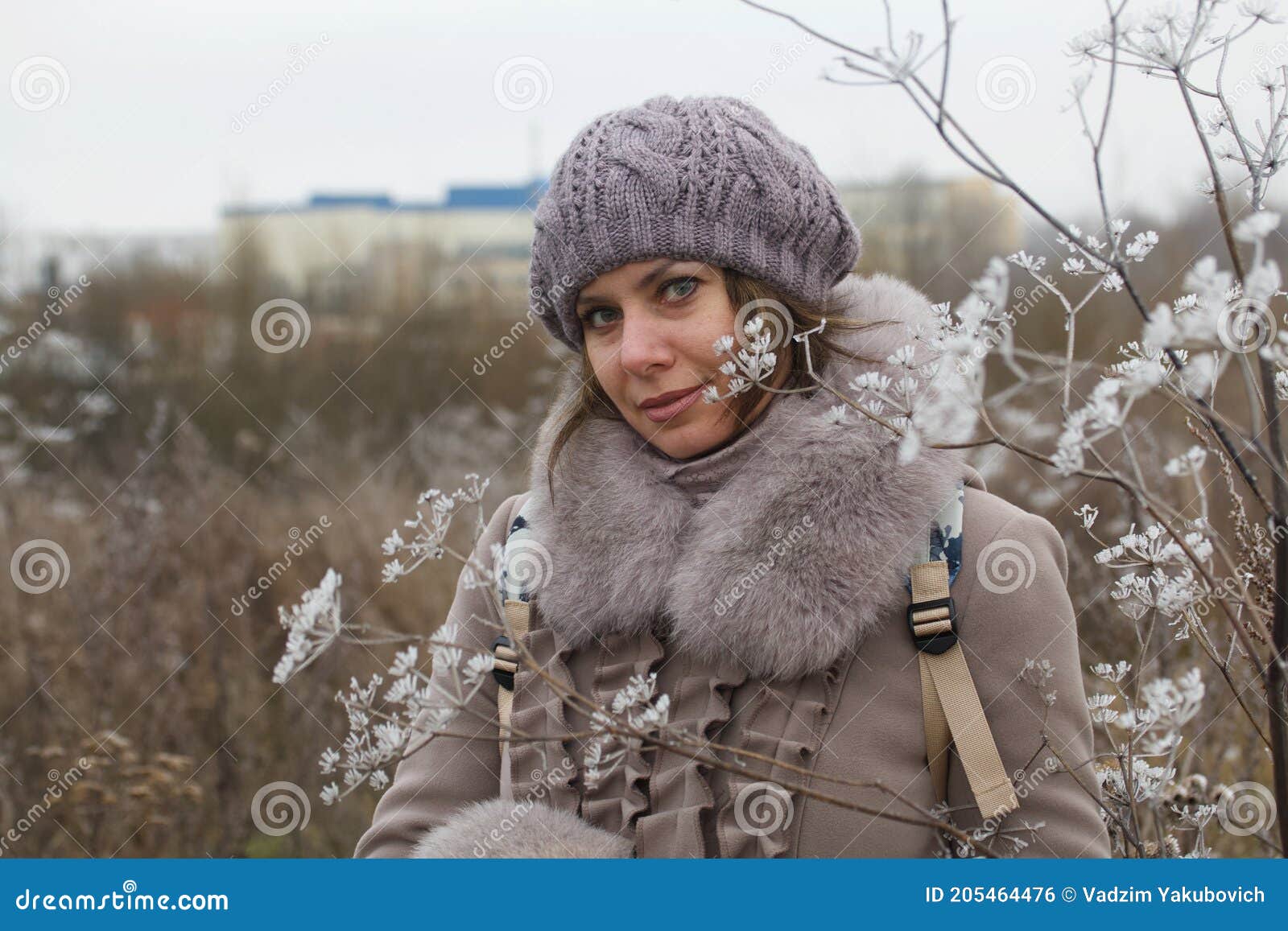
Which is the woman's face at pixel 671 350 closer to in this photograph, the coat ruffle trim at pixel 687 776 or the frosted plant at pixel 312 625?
the coat ruffle trim at pixel 687 776

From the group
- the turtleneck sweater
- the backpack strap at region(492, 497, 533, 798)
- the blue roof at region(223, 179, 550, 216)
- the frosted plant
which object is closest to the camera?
the frosted plant

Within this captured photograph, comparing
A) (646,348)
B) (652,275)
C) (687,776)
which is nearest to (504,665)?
(687,776)

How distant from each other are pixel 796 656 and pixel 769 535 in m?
0.22

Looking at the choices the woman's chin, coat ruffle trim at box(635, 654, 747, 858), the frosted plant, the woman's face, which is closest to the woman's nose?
the woman's face

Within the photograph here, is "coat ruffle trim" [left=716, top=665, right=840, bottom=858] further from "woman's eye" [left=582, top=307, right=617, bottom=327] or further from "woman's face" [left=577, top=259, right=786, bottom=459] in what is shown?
"woman's eye" [left=582, top=307, right=617, bottom=327]

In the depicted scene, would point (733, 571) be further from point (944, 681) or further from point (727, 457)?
point (944, 681)

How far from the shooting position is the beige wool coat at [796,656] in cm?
183

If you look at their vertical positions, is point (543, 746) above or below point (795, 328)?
below

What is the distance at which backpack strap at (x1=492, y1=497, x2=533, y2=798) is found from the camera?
6.97 ft

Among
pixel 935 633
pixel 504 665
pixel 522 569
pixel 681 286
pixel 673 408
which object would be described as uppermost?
pixel 681 286

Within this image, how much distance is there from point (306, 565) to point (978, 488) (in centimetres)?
510

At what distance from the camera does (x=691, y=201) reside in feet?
6.75

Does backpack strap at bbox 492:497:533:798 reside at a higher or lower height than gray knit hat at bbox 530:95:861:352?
lower

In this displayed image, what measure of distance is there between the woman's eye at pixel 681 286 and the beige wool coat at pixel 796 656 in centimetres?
27
